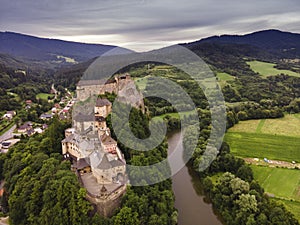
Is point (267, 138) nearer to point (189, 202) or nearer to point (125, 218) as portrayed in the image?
point (189, 202)

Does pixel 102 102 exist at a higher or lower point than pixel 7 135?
higher

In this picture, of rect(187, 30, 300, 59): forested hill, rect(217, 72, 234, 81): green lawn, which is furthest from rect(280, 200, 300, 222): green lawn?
rect(187, 30, 300, 59): forested hill

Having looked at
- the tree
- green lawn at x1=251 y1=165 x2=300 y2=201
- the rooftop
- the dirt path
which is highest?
the rooftop

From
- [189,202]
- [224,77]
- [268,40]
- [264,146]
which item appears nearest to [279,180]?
[189,202]

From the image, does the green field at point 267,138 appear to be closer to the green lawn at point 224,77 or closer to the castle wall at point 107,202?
the castle wall at point 107,202

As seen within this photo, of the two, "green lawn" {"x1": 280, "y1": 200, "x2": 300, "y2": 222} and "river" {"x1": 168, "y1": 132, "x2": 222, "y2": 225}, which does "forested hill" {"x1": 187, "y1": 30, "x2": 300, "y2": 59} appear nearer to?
"river" {"x1": 168, "y1": 132, "x2": 222, "y2": 225}

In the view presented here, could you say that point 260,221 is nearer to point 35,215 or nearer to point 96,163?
point 96,163

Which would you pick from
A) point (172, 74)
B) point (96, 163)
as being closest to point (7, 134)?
point (96, 163)

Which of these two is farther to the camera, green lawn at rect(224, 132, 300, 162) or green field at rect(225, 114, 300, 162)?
green field at rect(225, 114, 300, 162)
